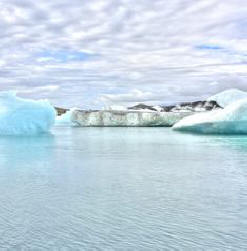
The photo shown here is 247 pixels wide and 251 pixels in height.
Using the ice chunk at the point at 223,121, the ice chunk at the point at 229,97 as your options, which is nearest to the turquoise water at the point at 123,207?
the ice chunk at the point at 223,121

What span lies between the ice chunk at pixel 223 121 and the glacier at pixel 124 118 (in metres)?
14.8

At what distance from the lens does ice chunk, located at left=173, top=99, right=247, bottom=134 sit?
22117mm

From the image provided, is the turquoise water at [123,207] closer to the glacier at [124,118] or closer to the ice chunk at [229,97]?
the ice chunk at [229,97]

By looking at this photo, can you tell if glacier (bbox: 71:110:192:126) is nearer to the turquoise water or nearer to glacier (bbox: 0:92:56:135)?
glacier (bbox: 0:92:56:135)

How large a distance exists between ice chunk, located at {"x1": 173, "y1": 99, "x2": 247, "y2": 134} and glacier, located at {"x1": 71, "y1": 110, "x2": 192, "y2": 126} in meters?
14.8

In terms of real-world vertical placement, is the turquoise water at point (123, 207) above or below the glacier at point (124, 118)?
below

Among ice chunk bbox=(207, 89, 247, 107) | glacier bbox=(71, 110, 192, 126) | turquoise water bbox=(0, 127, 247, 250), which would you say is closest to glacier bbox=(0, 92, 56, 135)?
ice chunk bbox=(207, 89, 247, 107)

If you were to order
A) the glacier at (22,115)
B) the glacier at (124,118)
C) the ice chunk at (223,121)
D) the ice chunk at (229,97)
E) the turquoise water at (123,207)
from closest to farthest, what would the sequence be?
the turquoise water at (123,207) < the ice chunk at (223,121) < the glacier at (22,115) < the ice chunk at (229,97) < the glacier at (124,118)

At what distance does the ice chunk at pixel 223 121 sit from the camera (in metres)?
22.1

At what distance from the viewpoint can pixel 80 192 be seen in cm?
655

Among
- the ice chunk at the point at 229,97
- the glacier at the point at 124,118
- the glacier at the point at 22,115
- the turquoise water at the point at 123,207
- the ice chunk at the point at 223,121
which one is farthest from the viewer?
the glacier at the point at 124,118

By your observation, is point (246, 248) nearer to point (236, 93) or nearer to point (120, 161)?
point (120, 161)

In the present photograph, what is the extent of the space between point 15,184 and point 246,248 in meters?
4.25

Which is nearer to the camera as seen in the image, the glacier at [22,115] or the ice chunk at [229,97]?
the glacier at [22,115]
